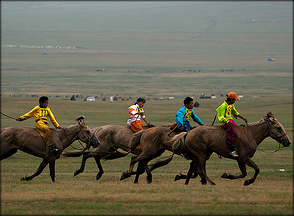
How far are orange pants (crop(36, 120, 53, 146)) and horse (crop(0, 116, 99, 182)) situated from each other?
88 millimetres

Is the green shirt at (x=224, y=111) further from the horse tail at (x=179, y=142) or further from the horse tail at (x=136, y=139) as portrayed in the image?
the horse tail at (x=136, y=139)

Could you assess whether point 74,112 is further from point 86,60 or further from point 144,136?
point 86,60

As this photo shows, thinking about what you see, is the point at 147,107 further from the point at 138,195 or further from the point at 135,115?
the point at 138,195

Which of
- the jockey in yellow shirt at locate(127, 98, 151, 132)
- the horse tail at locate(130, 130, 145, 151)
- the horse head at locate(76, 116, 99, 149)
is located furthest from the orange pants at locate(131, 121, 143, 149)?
the horse head at locate(76, 116, 99, 149)

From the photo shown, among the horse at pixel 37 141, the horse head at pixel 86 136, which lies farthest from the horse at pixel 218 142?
the horse at pixel 37 141

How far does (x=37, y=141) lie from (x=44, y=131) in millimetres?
310

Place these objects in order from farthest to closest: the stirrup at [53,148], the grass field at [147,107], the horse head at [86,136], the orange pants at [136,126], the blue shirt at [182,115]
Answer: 1. the orange pants at [136,126]
2. the horse head at [86,136]
3. the blue shirt at [182,115]
4. the stirrup at [53,148]
5. the grass field at [147,107]

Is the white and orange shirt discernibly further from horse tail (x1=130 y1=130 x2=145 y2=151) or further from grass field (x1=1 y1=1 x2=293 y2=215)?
grass field (x1=1 y1=1 x2=293 y2=215)

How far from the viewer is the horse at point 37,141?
14.4 m

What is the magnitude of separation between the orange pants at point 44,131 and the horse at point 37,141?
88 millimetres

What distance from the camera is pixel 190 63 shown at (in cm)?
16138

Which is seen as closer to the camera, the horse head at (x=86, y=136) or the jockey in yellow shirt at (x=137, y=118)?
the horse head at (x=86, y=136)

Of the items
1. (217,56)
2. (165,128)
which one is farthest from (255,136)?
(217,56)

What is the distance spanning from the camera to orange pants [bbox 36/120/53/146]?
14.8 meters
